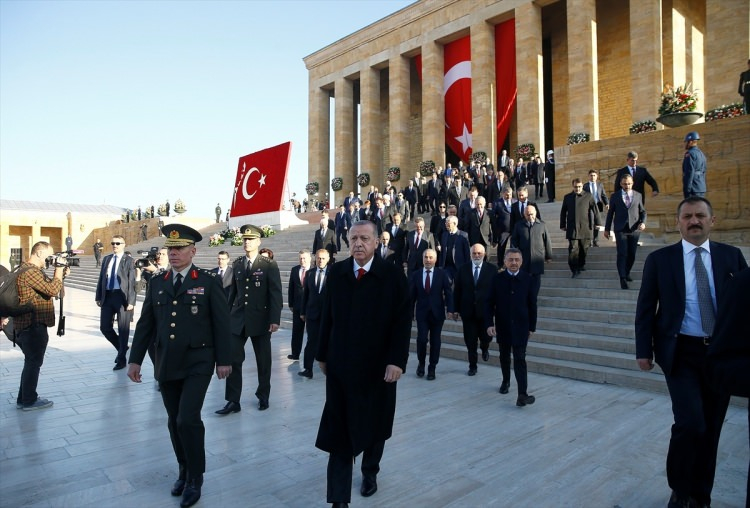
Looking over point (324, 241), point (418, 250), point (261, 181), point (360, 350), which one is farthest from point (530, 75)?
point (360, 350)

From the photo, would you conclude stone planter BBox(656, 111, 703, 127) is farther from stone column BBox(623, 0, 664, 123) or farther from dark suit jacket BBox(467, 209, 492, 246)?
stone column BBox(623, 0, 664, 123)

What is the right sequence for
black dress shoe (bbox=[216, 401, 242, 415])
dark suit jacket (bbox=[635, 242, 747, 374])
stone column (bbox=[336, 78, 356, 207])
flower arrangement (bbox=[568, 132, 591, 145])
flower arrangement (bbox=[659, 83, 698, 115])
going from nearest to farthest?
dark suit jacket (bbox=[635, 242, 747, 374]) → black dress shoe (bbox=[216, 401, 242, 415]) → flower arrangement (bbox=[659, 83, 698, 115]) → flower arrangement (bbox=[568, 132, 591, 145]) → stone column (bbox=[336, 78, 356, 207])

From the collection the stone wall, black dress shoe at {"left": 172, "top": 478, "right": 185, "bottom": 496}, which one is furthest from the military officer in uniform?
the stone wall

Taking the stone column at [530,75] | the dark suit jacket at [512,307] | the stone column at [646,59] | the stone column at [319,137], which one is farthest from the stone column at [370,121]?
the dark suit jacket at [512,307]

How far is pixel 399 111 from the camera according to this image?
27.7m

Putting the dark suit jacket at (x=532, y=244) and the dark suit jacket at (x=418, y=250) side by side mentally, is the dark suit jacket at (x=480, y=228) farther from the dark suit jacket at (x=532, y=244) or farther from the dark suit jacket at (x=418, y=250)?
the dark suit jacket at (x=532, y=244)

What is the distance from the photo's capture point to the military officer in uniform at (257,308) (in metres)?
5.27

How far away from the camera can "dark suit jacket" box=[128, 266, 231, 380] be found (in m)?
3.25

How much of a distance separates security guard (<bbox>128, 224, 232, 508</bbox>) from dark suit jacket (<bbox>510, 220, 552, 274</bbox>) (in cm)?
580

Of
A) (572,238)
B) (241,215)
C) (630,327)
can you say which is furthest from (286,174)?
(630,327)

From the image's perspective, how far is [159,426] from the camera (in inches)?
181

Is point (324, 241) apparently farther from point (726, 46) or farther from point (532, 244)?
point (726, 46)

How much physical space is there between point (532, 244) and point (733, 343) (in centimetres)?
599

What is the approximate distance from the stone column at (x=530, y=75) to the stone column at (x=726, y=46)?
6343 mm
